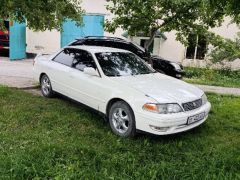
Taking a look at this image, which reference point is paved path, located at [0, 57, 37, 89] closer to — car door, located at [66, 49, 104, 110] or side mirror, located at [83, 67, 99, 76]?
car door, located at [66, 49, 104, 110]

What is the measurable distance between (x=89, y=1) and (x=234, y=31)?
7683 millimetres

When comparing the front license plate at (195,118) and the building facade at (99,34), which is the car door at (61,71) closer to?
the front license plate at (195,118)

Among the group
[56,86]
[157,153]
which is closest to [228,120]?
[157,153]

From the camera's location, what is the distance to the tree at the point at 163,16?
8.74m

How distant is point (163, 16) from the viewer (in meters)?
9.35

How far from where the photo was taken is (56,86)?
7.07 m

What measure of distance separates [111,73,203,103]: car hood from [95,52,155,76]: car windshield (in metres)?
0.26

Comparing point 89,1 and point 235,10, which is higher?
point 89,1

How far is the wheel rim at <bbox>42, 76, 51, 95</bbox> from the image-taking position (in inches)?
293

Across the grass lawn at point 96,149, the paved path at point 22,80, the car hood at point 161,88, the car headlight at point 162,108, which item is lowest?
the grass lawn at point 96,149

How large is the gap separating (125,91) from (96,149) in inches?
46.6

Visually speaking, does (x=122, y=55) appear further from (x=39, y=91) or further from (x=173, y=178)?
(x=173, y=178)

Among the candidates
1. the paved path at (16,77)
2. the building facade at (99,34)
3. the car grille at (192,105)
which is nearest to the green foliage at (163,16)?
the paved path at (16,77)

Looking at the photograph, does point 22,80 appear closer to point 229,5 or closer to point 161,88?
point 161,88
